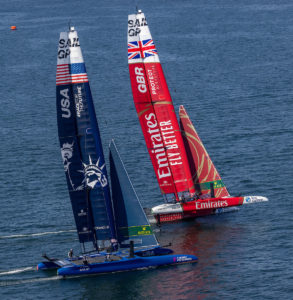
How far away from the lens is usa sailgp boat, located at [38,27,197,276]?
6625 centimetres

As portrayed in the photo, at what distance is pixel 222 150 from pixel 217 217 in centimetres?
2454

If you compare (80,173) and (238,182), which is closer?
(80,173)

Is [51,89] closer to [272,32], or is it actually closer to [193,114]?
[193,114]

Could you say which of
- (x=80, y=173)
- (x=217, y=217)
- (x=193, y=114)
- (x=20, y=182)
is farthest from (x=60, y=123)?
(x=193, y=114)

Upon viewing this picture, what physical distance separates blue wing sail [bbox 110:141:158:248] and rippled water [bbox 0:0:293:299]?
127 inches

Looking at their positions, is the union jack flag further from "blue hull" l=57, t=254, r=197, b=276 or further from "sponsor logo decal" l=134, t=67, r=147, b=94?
"blue hull" l=57, t=254, r=197, b=276

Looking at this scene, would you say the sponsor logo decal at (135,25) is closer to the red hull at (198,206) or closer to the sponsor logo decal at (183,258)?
the red hull at (198,206)

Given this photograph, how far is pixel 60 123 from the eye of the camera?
66.7 m

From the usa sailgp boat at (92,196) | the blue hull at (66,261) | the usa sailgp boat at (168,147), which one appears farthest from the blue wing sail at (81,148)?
the usa sailgp boat at (168,147)

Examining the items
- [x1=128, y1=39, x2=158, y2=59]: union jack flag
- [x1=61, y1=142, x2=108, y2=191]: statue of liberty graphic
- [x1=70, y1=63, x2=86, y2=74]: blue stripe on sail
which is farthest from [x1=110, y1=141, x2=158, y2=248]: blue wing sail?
[x1=128, y1=39, x2=158, y2=59]: union jack flag

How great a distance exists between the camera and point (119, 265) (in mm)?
67938

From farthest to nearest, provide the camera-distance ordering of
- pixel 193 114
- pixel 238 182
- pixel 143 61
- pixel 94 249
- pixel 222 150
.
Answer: pixel 193 114, pixel 222 150, pixel 238 182, pixel 143 61, pixel 94 249

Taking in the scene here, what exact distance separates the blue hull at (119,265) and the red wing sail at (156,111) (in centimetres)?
1395

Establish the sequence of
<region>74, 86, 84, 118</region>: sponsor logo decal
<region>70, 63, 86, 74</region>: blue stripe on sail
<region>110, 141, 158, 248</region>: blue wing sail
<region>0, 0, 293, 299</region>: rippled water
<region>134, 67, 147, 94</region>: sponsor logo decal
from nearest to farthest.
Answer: <region>70, 63, 86, 74</region>: blue stripe on sail < <region>74, 86, 84, 118</region>: sponsor logo decal < <region>0, 0, 293, 299</region>: rippled water < <region>110, 141, 158, 248</region>: blue wing sail < <region>134, 67, 147, 94</region>: sponsor logo decal
